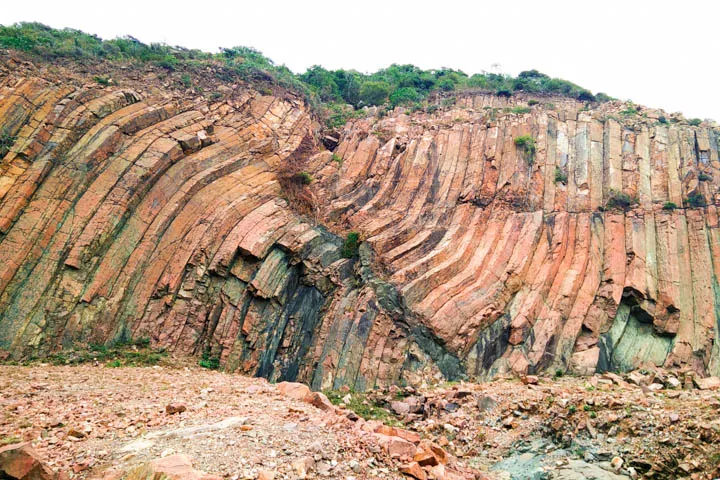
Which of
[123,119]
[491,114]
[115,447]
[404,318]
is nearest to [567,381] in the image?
[404,318]

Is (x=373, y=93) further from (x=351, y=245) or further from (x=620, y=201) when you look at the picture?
(x=620, y=201)

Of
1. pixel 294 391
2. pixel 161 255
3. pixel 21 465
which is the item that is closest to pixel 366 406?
pixel 294 391

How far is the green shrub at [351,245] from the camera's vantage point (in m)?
18.5

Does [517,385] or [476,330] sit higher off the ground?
[476,330]

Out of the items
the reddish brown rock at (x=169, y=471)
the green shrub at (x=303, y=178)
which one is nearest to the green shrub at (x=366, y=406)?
the reddish brown rock at (x=169, y=471)

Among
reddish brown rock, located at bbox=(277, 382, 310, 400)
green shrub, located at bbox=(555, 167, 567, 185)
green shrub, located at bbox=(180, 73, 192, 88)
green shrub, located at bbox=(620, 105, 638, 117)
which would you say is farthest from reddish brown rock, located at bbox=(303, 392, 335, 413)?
green shrub, located at bbox=(620, 105, 638, 117)

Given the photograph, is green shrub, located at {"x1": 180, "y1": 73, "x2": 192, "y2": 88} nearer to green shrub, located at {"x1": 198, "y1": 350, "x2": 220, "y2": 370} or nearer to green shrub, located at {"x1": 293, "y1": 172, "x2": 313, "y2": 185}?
green shrub, located at {"x1": 293, "y1": 172, "x2": 313, "y2": 185}

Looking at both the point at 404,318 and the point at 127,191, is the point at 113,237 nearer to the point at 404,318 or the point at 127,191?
the point at 127,191

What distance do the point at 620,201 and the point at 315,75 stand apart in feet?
77.8

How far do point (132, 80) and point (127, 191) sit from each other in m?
6.60

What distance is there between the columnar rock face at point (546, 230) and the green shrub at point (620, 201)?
55mm

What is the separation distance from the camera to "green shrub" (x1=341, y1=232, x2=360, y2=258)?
18547 millimetres

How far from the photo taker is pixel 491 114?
2506 centimetres

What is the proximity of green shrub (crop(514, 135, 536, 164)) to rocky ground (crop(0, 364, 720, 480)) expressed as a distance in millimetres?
11007
